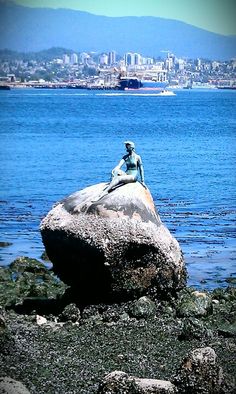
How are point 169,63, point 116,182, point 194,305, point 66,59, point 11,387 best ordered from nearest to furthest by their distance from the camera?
point 11,387
point 194,305
point 116,182
point 66,59
point 169,63

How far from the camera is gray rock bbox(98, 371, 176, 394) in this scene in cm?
1194

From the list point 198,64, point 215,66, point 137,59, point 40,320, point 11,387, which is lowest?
point 137,59

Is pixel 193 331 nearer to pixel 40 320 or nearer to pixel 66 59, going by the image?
pixel 40 320

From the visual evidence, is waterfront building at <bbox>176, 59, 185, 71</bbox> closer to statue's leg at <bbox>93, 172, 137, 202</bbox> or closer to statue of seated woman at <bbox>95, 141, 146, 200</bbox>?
statue of seated woman at <bbox>95, 141, 146, 200</bbox>

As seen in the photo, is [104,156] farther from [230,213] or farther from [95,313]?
[95,313]

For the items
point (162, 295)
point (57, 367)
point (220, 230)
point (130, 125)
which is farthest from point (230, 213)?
point (130, 125)

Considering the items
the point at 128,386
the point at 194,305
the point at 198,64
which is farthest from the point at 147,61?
the point at 128,386

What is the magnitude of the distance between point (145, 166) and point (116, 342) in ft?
101

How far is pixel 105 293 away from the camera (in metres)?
16.8

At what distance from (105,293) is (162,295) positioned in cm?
96

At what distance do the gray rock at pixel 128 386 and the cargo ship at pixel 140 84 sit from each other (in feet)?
426

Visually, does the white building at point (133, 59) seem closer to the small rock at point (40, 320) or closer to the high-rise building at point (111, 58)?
the high-rise building at point (111, 58)

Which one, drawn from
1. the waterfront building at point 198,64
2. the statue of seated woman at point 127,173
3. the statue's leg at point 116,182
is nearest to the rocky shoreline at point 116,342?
the statue's leg at point 116,182

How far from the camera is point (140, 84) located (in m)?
144
